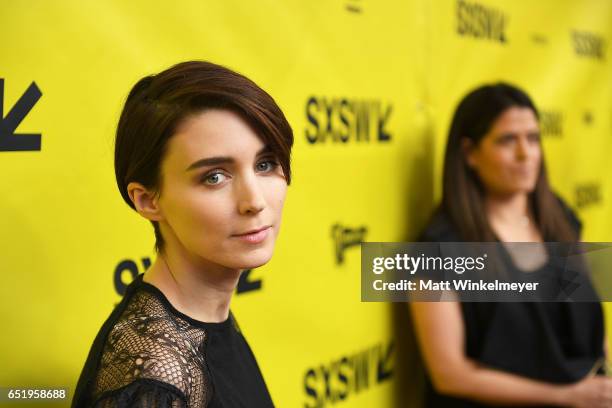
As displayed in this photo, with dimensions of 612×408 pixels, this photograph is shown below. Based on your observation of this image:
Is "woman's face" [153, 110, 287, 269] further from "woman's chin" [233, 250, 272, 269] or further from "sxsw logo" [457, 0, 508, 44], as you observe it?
"sxsw logo" [457, 0, 508, 44]

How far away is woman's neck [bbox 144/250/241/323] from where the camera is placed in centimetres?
60

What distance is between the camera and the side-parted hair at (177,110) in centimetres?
55

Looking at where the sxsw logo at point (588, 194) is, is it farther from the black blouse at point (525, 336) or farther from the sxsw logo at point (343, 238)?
the sxsw logo at point (343, 238)

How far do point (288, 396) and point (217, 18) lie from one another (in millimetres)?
503

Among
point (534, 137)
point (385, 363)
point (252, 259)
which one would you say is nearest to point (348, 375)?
point (385, 363)

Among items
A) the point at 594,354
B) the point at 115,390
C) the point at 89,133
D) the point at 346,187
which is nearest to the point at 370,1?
the point at 346,187

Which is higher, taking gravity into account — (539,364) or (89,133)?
(89,133)

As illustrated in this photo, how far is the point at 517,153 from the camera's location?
124 centimetres

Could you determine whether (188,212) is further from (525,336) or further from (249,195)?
(525,336)

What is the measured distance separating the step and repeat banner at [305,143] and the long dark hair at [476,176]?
7 centimetres

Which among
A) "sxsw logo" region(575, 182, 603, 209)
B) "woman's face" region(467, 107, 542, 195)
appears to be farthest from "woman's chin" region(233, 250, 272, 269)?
"sxsw logo" region(575, 182, 603, 209)

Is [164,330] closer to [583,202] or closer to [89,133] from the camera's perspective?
[89,133]

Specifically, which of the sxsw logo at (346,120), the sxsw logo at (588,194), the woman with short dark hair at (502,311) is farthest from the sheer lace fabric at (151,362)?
the sxsw logo at (588,194)

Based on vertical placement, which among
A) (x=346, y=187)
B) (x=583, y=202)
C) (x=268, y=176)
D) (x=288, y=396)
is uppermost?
(x=583, y=202)
